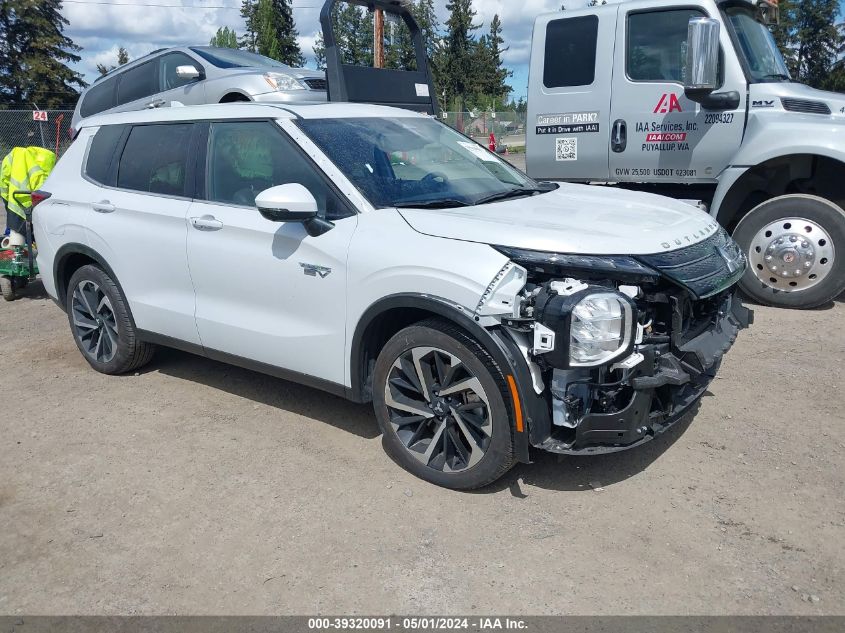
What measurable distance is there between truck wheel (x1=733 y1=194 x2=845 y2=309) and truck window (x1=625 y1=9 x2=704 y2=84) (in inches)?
57.7

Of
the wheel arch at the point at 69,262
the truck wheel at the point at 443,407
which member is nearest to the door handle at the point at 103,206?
the wheel arch at the point at 69,262

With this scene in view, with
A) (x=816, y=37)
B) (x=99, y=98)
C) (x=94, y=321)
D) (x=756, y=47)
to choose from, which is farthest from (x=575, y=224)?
(x=816, y=37)

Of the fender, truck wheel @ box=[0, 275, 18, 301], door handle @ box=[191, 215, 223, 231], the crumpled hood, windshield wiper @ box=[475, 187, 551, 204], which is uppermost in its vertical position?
windshield wiper @ box=[475, 187, 551, 204]

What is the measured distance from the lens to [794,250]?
6.36m

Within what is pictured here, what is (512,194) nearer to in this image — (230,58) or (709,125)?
(709,125)

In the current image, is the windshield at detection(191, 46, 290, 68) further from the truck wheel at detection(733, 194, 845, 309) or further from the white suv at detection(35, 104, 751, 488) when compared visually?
the truck wheel at detection(733, 194, 845, 309)

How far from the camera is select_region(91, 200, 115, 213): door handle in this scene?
17.1 feet

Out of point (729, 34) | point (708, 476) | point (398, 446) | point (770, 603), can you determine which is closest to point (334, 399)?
point (398, 446)

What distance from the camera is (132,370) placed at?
18.5 feet

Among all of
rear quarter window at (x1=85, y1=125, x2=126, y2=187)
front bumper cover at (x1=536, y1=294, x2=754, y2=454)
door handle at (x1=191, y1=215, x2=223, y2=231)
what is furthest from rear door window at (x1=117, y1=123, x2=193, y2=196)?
front bumper cover at (x1=536, y1=294, x2=754, y2=454)

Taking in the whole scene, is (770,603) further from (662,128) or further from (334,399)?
(662,128)

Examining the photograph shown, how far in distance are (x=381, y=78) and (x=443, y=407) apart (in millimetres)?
4175

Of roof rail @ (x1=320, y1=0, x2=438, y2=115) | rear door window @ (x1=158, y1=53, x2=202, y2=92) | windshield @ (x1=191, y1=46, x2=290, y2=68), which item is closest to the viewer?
roof rail @ (x1=320, y1=0, x2=438, y2=115)

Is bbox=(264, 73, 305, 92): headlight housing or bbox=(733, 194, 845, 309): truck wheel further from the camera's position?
bbox=(264, 73, 305, 92): headlight housing
